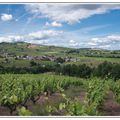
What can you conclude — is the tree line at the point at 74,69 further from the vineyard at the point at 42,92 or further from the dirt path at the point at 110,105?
the dirt path at the point at 110,105

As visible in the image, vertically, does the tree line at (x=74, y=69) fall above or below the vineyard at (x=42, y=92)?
above

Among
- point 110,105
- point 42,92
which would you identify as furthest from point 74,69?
point 42,92

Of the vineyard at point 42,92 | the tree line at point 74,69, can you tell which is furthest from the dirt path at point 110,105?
the tree line at point 74,69

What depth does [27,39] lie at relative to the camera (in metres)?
5.91

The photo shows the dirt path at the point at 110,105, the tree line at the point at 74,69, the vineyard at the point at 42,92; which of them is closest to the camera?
the tree line at the point at 74,69

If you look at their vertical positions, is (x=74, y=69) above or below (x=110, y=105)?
above

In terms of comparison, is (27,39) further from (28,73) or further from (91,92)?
(91,92)

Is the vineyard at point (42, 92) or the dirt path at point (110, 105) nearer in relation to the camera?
the vineyard at point (42, 92)

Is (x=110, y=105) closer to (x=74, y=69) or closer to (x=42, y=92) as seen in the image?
(x=74, y=69)

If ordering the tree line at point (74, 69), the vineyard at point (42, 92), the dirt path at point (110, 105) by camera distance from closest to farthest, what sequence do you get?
1. the tree line at point (74, 69)
2. the vineyard at point (42, 92)
3. the dirt path at point (110, 105)

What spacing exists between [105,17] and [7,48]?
1.30m

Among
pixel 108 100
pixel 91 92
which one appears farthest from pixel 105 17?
pixel 108 100

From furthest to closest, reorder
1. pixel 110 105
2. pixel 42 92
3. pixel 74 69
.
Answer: pixel 42 92
pixel 110 105
pixel 74 69

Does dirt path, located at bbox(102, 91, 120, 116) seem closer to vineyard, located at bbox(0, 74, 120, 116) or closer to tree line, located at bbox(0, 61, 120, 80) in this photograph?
vineyard, located at bbox(0, 74, 120, 116)
